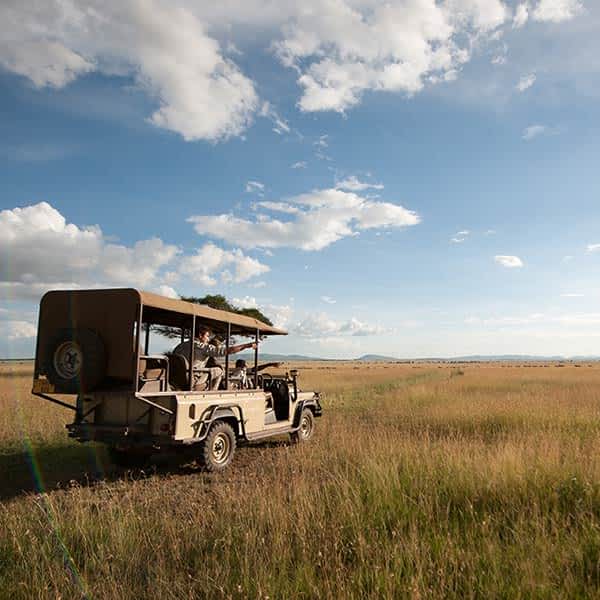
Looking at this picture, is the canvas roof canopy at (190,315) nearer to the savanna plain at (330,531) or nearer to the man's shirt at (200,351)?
the man's shirt at (200,351)

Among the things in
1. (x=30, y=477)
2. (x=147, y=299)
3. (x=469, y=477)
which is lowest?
(x=30, y=477)

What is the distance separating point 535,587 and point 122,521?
12.1 ft

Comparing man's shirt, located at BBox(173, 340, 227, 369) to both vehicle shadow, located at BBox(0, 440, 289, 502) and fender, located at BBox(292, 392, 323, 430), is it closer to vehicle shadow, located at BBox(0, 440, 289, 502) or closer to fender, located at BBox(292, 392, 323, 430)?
vehicle shadow, located at BBox(0, 440, 289, 502)

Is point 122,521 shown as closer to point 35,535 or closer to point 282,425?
point 35,535

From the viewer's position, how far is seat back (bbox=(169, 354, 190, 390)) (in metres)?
8.07

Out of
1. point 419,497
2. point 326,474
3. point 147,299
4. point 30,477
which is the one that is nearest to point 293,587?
point 419,497

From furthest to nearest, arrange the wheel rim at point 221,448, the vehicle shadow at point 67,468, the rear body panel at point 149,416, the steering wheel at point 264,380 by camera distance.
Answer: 1. the steering wheel at point 264,380
2. the wheel rim at point 221,448
3. the vehicle shadow at point 67,468
4. the rear body panel at point 149,416

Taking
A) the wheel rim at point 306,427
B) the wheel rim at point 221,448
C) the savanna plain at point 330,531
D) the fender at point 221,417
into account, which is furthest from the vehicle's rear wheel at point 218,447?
the wheel rim at point 306,427

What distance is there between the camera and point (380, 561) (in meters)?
3.73

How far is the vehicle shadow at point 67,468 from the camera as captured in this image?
729 cm

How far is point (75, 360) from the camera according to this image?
7.29 metres

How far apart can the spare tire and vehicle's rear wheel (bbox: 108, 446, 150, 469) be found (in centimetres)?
166

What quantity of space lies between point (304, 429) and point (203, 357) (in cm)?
338

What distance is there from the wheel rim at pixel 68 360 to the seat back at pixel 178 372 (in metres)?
1.42
